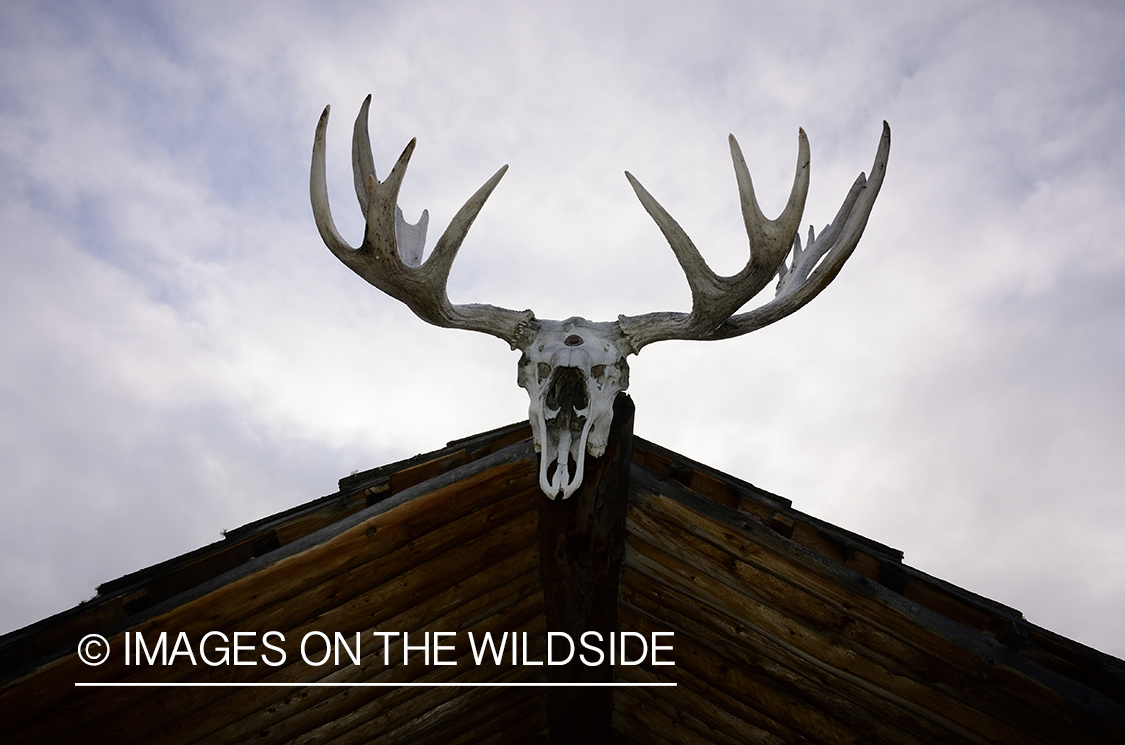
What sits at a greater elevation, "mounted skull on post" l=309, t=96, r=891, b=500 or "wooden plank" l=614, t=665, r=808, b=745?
"mounted skull on post" l=309, t=96, r=891, b=500

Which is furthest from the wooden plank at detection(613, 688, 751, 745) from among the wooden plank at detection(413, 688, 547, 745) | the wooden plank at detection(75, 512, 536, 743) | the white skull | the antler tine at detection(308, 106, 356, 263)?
the antler tine at detection(308, 106, 356, 263)

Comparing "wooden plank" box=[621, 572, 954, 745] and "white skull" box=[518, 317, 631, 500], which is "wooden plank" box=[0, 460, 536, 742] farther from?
"wooden plank" box=[621, 572, 954, 745]

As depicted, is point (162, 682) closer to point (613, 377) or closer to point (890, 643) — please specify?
point (613, 377)

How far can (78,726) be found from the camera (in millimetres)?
3080

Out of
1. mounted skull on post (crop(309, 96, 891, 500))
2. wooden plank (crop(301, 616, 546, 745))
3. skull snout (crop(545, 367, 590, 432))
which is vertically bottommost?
wooden plank (crop(301, 616, 546, 745))

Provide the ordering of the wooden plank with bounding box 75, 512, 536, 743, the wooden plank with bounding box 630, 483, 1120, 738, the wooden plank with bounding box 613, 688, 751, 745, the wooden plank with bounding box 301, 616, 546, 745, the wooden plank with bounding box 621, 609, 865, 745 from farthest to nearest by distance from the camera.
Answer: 1. the wooden plank with bounding box 613, 688, 751, 745
2. the wooden plank with bounding box 301, 616, 546, 745
3. the wooden plank with bounding box 621, 609, 865, 745
4. the wooden plank with bounding box 75, 512, 536, 743
5. the wooden plank with bounding box 630, 483, 1120, 738

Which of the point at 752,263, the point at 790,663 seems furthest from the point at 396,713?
the point at 752,263

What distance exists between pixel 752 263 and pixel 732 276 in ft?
0.39

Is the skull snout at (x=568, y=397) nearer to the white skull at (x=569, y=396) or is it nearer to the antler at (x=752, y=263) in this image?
the white skull at (x=569, y=396)

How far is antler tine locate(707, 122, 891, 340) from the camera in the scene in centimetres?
299

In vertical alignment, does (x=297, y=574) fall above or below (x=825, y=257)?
below

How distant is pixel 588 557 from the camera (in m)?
3.33

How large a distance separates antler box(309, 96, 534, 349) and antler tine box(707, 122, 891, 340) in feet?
3.55

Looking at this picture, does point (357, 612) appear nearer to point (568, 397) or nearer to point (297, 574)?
point (297, 574)
